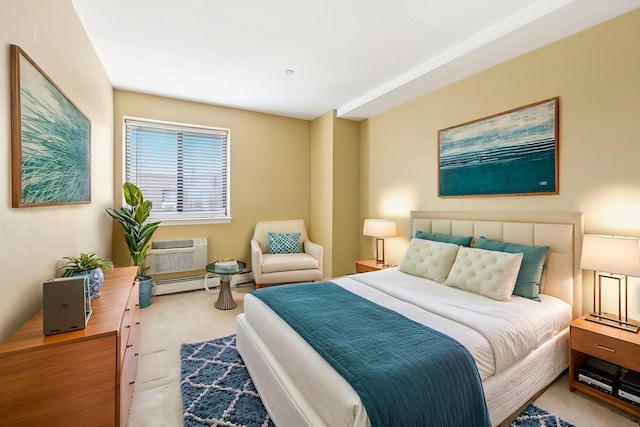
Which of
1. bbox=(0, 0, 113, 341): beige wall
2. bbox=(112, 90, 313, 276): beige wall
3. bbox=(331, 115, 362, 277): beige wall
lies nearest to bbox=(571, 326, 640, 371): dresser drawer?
bbox=(331, 115, 362, 277): beige wall

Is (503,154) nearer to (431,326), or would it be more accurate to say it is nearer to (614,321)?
(614,321)

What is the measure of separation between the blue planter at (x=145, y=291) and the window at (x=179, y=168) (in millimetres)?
871

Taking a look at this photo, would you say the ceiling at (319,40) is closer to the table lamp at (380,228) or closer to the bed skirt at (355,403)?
the table lamp at (380,228)

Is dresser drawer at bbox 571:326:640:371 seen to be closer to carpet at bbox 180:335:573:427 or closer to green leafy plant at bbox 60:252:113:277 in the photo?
carpet at bbox 180:335:573:427

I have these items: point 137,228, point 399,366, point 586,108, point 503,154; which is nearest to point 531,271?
point 503,154

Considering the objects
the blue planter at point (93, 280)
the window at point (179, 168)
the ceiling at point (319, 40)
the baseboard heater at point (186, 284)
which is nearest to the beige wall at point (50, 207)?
the blue planter at point (93, 280)

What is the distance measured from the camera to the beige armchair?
3900 millimetres

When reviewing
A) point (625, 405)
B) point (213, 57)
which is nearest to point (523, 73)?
point (625, 405)

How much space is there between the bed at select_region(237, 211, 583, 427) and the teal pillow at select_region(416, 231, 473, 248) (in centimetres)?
13

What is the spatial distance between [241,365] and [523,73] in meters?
3.47

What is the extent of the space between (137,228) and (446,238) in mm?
3578

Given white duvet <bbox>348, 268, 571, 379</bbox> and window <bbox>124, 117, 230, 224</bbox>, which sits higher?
window <bbox>124, 117, 230, 224</bbox>

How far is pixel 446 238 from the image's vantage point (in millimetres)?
3037

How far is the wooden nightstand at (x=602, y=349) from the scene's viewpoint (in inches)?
68.8
